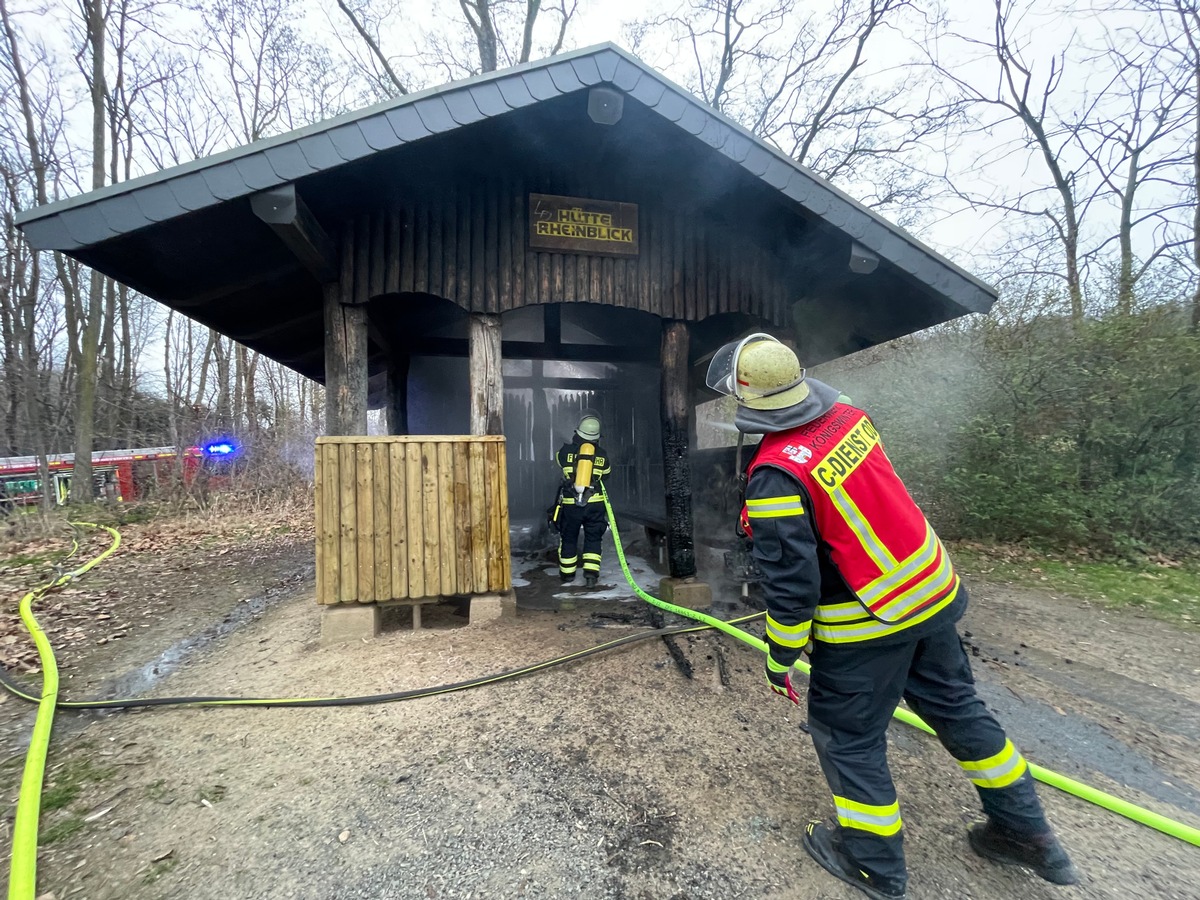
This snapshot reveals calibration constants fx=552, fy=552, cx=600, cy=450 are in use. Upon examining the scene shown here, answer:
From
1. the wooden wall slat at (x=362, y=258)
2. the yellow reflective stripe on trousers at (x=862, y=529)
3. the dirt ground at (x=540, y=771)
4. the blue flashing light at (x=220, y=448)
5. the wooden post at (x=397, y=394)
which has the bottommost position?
the dirt ground at (x=540, y=771)

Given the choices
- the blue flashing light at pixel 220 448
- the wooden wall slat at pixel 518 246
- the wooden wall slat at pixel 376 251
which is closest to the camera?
the wooden wall slat at pixel 376 251

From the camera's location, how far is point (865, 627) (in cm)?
188

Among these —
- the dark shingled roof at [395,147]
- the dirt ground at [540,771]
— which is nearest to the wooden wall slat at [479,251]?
the dark shingled roof at [395,147]

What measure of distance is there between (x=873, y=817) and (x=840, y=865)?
11.3 inches

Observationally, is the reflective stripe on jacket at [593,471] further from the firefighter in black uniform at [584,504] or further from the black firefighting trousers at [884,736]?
the black firefighting trousers at [884,736]

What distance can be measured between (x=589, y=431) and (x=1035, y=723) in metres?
4.48

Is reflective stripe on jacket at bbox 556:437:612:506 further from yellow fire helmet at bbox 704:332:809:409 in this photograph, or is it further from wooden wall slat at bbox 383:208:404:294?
yellow fire helmet at bbox 704:332:809:409

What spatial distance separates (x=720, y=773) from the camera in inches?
103

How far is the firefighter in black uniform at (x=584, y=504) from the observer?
616cm

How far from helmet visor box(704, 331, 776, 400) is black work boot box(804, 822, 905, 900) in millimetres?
1716

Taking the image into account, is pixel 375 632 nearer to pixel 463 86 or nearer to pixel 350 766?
pixel 350 766

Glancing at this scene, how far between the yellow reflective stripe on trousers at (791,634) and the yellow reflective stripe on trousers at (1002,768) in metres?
0.73

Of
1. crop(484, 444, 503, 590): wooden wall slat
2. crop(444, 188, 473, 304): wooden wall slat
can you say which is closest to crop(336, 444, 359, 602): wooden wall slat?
crop(484, 444, 503, 590): wooden wall slat

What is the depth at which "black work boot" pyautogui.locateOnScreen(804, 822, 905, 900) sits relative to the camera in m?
1.88
